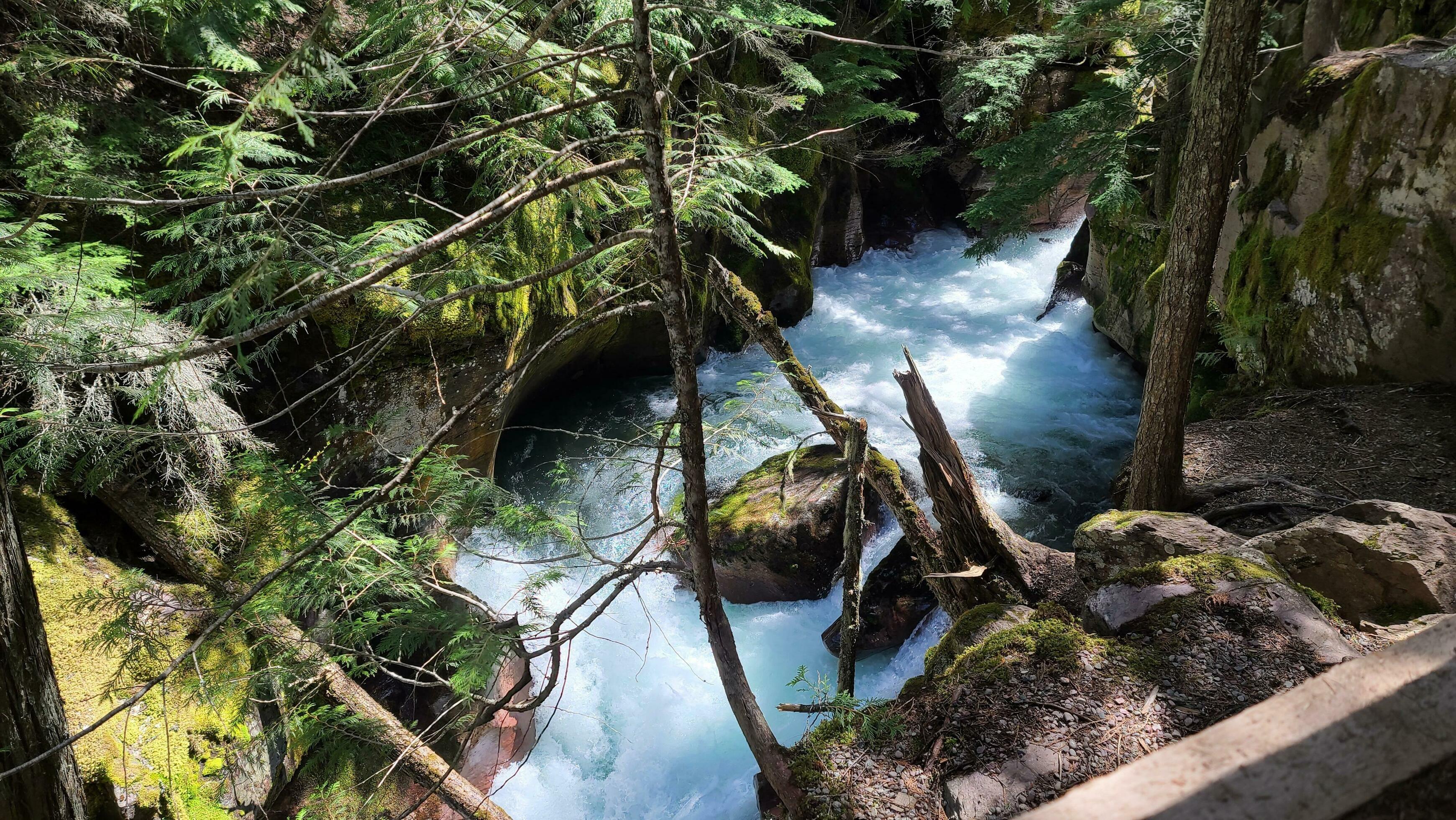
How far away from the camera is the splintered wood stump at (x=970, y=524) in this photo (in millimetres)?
5129

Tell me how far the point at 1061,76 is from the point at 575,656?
14.2 m

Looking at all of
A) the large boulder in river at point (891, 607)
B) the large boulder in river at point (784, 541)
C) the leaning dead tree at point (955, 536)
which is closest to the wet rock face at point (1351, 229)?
the leaning dead tree at point (955, 536)

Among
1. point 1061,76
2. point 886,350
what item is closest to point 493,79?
point 886,350

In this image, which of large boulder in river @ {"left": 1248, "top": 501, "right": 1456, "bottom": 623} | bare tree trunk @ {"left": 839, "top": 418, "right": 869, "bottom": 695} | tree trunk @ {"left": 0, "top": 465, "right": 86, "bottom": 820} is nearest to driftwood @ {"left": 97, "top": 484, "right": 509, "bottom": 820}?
tree trunk @ {"left": 0, "top": 465, "right": 86, "bottom": 820}

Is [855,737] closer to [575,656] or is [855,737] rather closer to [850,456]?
[850,456]

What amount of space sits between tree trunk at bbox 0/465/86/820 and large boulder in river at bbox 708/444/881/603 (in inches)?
216

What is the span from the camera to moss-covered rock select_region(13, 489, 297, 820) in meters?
3.93

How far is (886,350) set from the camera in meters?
12.5

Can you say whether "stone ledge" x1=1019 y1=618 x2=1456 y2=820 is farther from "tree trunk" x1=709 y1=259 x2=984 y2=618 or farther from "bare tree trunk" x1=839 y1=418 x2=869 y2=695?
"tree trunk" x1=709 y1=259 x2=984 y2=618

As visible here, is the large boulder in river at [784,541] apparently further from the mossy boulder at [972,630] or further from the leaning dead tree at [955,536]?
the mossy boulder at [972,630]

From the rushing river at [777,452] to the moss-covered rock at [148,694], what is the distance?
1.74 metres

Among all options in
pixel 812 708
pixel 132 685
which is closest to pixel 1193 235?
→ pixel 812 708

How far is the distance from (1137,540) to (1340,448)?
10.1 feet

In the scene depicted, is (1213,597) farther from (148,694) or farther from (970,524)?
(148,694)
